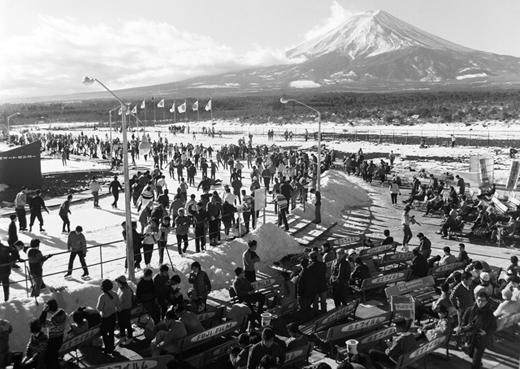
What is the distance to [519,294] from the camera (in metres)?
10.2

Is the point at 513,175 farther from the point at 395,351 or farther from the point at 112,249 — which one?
the point at 395,351

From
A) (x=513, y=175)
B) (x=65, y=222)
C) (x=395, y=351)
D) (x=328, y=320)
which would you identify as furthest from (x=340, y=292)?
(x=513, y=175)

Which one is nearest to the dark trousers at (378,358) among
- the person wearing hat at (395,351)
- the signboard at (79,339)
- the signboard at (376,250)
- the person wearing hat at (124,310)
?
the person wearing hat at (395,351)

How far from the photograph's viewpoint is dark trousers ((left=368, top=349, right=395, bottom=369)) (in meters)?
8.25

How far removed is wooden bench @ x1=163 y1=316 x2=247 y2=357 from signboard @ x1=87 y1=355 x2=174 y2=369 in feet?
2.14

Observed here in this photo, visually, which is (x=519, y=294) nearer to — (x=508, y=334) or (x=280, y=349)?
(x=508, y=334)

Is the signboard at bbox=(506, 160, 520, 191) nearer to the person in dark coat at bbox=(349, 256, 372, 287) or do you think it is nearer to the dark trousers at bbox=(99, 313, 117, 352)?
the person in dark coat at bbox=(349, 256, 372, 287)

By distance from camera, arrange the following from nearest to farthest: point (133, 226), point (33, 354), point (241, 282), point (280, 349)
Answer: point (280, 349) < point (33, 354) < point (241, 282) < point (133, 226)

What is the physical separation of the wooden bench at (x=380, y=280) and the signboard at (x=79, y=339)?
594 centimetres

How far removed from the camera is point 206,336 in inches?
351

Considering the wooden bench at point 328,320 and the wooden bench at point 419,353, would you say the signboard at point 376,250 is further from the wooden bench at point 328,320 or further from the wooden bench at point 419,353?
the wooden bench at point 419,353

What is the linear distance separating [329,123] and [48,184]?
182 ft

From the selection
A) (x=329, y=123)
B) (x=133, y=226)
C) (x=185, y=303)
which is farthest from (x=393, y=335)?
(x=329, y=123)

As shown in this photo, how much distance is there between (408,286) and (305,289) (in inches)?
90.5
